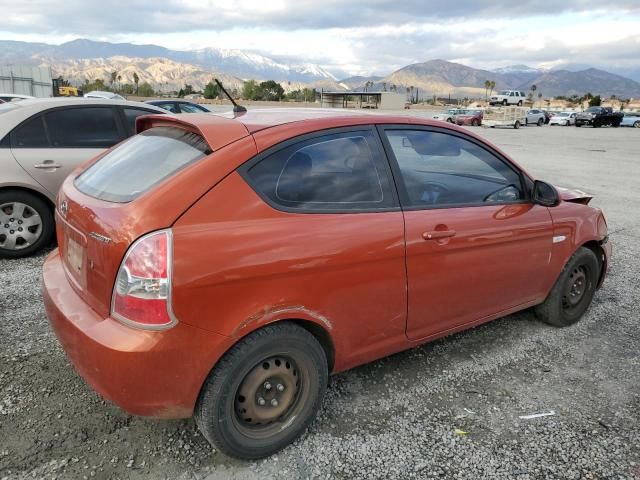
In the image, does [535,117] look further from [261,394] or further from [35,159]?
[261,394]

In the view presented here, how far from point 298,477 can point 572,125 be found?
4973 cm

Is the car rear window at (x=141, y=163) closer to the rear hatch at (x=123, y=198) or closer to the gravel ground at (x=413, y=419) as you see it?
the rear hatch at (x=123, y=198)

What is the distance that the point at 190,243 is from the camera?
6.95 ft

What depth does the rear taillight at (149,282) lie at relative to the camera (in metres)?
2.07

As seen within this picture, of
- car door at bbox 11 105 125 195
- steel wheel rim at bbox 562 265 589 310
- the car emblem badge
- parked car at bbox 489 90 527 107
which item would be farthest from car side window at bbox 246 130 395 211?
parked car at bbox 489 90 527 107

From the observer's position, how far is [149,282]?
208 centimetres

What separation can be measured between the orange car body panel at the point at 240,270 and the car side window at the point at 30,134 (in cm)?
266

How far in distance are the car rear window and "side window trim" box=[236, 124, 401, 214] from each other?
0.76 feet

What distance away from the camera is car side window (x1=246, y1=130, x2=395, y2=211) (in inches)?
96.0

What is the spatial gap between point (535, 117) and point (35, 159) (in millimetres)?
45356

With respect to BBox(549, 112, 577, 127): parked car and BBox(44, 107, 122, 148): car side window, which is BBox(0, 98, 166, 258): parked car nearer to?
BBox(44, 107, 122, 148): car side window

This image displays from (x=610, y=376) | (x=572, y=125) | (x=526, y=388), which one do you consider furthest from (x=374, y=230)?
(x=572, y=125)

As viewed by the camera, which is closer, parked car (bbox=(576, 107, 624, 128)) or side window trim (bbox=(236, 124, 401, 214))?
side window trim (bbox=(236, 124, 401, 214))

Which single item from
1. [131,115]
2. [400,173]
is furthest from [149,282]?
[131,115]
